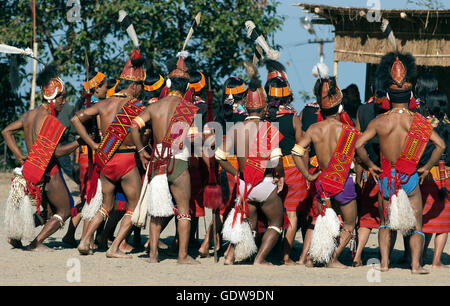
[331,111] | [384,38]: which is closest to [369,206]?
[331,111]

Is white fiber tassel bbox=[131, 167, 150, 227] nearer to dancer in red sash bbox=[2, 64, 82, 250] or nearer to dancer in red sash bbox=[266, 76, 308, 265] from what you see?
dancer in red sash bbox=[2, 64, 82, 250]

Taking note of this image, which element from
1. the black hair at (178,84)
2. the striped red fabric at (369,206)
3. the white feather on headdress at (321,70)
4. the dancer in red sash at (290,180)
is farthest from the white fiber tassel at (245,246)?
the white feather on headdress at (321,70)

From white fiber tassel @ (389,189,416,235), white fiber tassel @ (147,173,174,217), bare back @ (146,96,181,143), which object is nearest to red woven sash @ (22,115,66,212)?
bare back @ (146,96,181,143)

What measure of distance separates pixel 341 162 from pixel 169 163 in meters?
1.68

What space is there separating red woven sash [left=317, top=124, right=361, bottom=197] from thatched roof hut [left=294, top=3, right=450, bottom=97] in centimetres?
505

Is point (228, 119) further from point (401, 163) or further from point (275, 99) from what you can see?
point (401, 163)

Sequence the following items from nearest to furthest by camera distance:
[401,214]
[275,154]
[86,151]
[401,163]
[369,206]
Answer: [401,214] → [401,163] → [275,154] → [369,206] → [86,151]

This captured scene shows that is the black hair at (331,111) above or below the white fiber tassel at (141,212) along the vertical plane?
above

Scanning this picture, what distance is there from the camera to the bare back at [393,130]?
25.5ft

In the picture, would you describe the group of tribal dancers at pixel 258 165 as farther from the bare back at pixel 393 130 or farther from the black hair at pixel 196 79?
the black hair at pixel 196 79

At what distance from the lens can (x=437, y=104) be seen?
8.30m

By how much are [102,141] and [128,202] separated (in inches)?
27.0

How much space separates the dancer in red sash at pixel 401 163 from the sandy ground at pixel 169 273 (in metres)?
0.40

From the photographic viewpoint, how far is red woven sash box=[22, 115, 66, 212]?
8.82 meters
